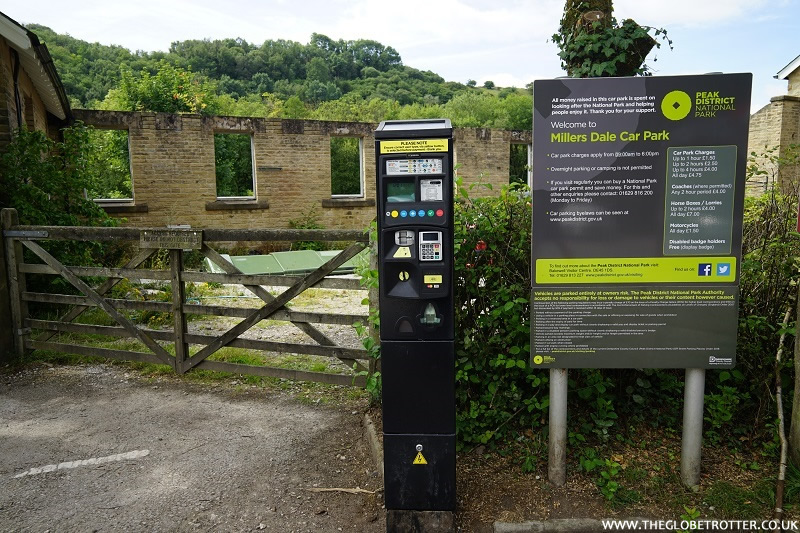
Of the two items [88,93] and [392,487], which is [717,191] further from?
[88,93]

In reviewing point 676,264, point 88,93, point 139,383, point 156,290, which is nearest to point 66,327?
point 139,383

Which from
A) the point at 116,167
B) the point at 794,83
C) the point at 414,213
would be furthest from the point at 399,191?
the point at 116,167

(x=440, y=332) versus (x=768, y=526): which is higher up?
(x=440, y=332)

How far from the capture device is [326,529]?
11.0 feet

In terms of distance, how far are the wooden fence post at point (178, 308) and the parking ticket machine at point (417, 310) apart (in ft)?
10.4

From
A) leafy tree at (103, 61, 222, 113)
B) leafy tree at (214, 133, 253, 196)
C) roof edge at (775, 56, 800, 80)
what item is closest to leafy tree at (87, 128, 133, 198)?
leafy tree at (103, 61, 222, 113)

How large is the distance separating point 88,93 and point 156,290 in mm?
33936

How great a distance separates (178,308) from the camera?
5637mm

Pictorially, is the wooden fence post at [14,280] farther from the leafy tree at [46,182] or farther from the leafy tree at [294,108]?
the leafy tree at [294,108]

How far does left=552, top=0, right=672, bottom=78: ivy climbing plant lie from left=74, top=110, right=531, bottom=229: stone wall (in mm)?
11206

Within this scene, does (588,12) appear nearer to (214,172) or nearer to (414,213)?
(414,213)

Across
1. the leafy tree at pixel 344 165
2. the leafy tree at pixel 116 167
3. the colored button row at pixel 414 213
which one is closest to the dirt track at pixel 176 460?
the colored button row at pixel 414 213

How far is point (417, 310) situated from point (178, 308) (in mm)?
3379

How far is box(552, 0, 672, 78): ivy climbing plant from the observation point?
3992mm
